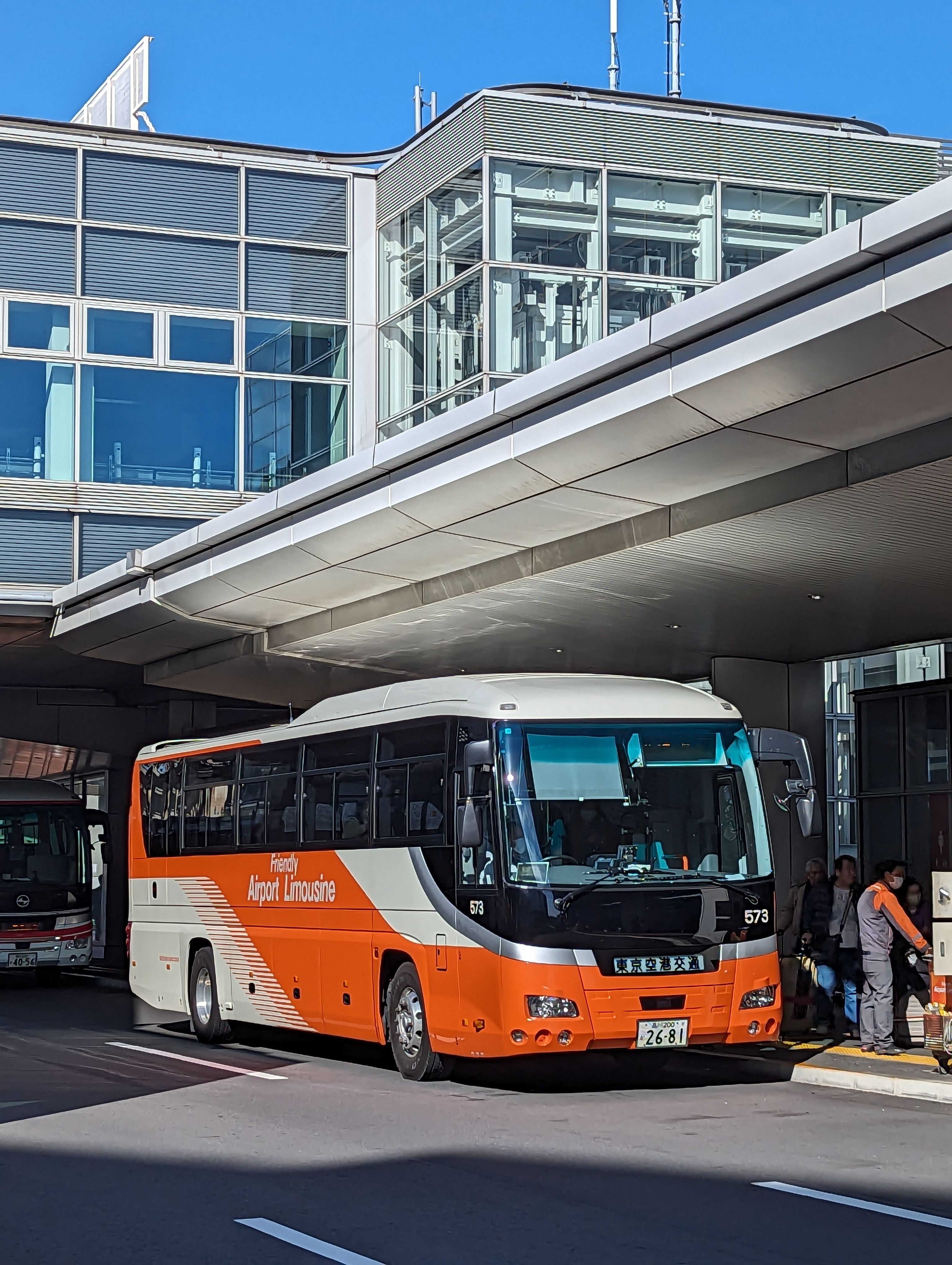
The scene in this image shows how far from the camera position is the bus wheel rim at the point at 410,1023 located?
1441 centimetres

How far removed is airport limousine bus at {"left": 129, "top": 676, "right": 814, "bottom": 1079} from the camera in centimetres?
1320

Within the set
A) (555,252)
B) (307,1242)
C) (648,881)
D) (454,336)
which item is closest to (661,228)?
(555,252)

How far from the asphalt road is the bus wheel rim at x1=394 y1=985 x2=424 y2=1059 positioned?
31 centimetres

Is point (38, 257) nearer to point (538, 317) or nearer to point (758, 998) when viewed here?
point (538, 317)

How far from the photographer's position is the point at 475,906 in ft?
44.5

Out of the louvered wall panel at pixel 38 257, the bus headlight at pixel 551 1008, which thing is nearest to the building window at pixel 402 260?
the louvered wall panel at pixel 38 257

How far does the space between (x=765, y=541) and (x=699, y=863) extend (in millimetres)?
3000

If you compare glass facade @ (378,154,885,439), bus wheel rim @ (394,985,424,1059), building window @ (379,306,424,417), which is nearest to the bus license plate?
bus wheel rim @ (394,985,424,1059)

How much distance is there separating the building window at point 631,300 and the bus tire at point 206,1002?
506 inches

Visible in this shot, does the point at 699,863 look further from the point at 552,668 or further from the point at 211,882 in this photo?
the point at 552,668

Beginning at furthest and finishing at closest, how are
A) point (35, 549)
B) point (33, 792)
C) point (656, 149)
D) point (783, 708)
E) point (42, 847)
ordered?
point (33, 792) < point (42, 847) < point (656, 149) < point (35, 549) < point (783, 708)

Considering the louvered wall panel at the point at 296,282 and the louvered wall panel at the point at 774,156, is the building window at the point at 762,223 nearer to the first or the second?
the louvered wall panel at the point at 774,156

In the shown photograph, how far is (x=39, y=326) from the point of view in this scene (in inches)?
1070

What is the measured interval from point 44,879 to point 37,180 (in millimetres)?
11927
